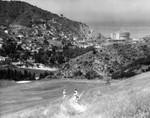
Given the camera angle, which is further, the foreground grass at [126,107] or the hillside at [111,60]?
the hillside at [111,60]

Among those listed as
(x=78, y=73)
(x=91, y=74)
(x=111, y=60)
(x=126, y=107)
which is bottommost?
(x=126, y=107)

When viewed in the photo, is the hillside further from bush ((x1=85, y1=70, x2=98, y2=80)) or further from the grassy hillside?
the grassy hillside

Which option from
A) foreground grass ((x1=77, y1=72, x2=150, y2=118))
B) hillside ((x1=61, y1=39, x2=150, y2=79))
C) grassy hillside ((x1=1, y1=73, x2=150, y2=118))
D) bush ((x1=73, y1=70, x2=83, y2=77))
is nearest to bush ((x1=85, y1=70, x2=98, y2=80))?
hillside ((x1=61, y1=39, x2=150, y2=79))

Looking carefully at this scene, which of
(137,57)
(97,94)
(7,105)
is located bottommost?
(7,105)

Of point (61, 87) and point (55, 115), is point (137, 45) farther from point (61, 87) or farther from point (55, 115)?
point (55, 115)

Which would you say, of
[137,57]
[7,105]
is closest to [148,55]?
[137,57]

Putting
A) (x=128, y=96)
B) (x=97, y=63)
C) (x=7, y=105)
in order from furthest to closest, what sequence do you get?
(x=97, y=63)
(x=7, y=105)
(x=128, y=96)

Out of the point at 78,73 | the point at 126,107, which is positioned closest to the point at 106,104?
the point at 126,107

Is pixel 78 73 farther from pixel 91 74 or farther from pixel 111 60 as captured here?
pixel 111 60

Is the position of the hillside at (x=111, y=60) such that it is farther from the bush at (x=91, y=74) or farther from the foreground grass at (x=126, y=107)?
the foreground grass at (x=126, y=107)

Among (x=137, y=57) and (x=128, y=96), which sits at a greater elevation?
(x=137, y=57)

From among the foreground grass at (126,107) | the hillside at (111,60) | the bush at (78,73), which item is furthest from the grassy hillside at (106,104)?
the bush at (78,73)
